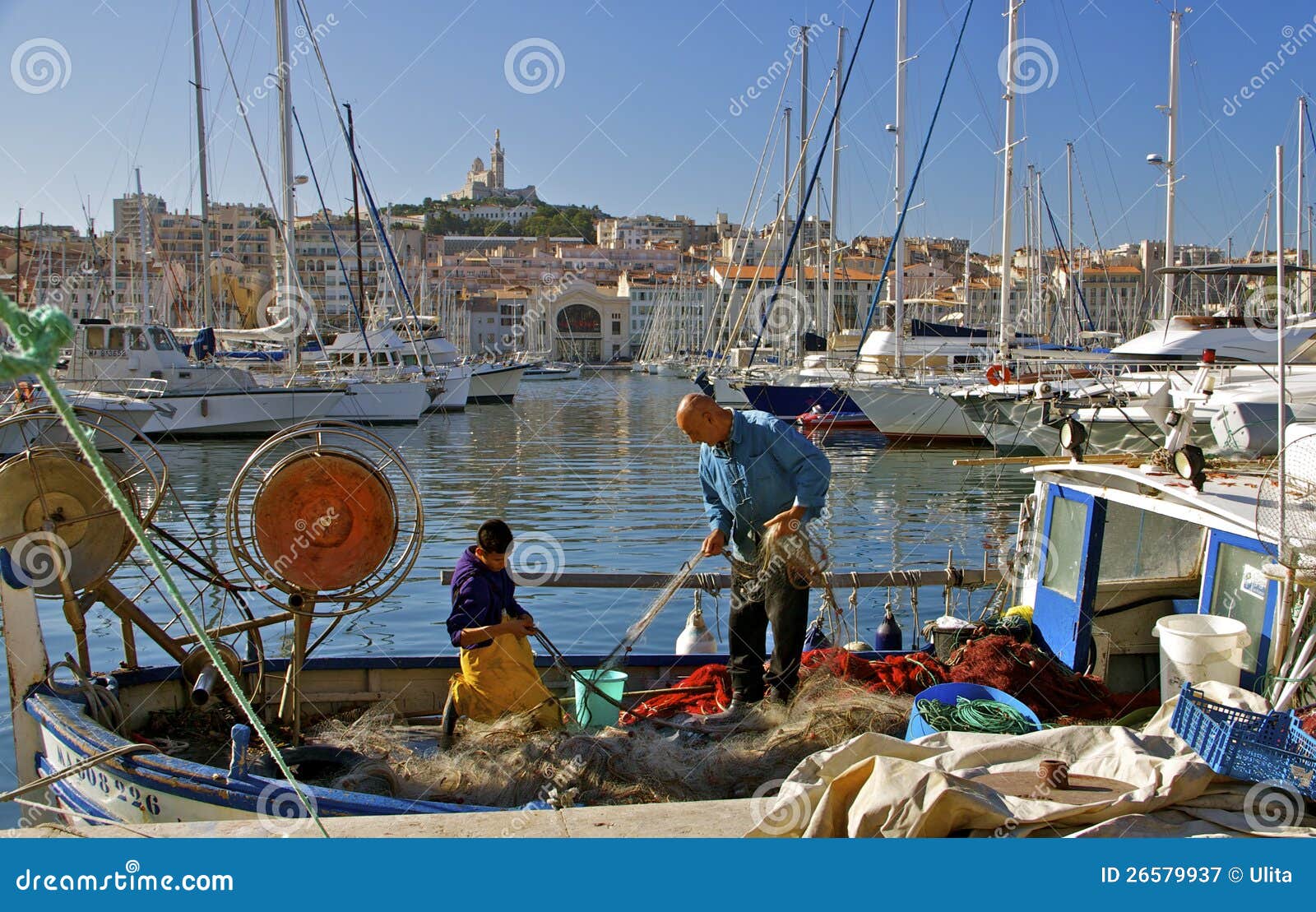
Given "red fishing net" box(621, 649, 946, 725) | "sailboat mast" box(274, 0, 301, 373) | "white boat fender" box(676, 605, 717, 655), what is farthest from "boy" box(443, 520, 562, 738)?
"sailboat mast" box(274, 0, 301, 373)

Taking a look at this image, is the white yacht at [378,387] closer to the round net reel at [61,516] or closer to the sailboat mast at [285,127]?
the sailboat mast at [285,127]

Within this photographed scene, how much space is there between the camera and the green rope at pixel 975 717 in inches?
178

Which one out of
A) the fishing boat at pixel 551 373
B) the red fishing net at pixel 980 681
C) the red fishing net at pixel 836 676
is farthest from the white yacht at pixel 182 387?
the fishing boat at pixel 551 373

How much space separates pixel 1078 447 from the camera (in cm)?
633

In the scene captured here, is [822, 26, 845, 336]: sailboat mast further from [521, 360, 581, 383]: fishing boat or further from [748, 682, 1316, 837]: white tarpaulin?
[521, 360, 581, 383]: fishing boat

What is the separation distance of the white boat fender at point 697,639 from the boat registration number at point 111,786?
4256 millimetres

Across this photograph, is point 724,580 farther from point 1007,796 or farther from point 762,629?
point 1007,796

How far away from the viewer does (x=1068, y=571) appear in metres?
6.18

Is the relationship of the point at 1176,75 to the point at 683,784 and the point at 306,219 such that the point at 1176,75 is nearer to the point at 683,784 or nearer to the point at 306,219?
the point at 683,784

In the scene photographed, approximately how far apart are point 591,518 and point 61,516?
40.6 feet

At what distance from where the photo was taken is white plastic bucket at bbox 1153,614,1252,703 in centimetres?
472

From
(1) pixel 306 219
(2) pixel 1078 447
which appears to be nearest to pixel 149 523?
(2) pixel 1078 447

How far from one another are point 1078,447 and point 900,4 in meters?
23.1

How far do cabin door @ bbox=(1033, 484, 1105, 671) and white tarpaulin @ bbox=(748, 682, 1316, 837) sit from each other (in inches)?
79.3
